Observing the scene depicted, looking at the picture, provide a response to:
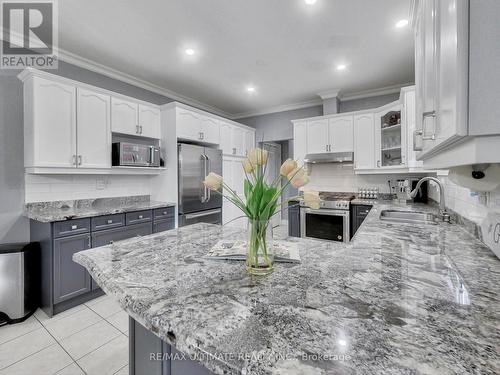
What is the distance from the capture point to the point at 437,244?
1.21 m

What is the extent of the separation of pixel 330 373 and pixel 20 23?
3.64 metres

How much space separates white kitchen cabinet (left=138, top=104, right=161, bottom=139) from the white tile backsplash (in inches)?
27.4

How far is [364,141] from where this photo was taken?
12.2 ft

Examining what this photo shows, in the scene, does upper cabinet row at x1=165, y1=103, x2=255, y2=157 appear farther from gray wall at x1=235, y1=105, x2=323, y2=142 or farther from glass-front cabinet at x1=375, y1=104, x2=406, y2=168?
glass-front cabinet at x1=375, y1=104, x2=406, y2=168

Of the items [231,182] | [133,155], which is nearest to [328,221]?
[231,182]

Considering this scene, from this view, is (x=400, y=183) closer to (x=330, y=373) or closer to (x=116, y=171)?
(x=330, y=373)

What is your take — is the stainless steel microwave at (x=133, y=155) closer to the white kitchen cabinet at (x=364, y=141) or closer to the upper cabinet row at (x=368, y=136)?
the upper cabinet row at (x=368, y=136)

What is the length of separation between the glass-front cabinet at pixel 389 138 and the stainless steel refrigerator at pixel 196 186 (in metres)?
2.56

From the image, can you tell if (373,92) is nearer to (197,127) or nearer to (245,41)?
(245,41)

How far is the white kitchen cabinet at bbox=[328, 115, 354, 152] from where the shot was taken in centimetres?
383

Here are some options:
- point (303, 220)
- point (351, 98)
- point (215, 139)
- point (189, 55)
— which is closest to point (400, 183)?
point (303, 220)

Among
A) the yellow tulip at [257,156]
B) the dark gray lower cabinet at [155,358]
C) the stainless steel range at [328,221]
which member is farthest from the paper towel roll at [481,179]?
the stainless steel range at [328,221]

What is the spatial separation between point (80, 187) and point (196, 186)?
1449mm

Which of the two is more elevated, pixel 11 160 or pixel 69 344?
pixel 11 160
